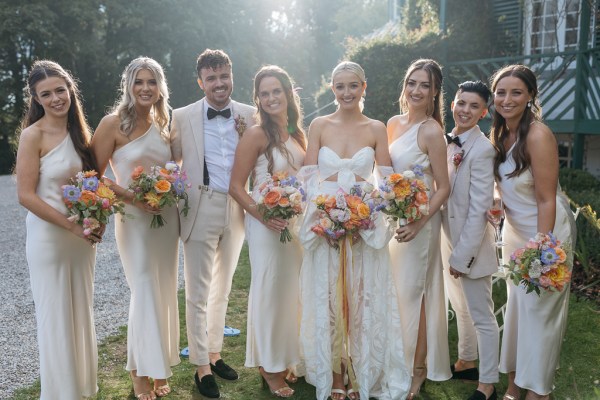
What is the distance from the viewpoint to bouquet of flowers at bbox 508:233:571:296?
12.6 feet

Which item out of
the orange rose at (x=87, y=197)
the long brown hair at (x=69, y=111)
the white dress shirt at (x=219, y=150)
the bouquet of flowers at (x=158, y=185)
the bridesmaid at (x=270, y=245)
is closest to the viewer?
the orange rose at (x=87, y=197)

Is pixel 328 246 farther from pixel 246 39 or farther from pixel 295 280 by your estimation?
pixel 246 39

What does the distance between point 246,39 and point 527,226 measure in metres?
27.1

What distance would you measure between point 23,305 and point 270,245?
435 cm

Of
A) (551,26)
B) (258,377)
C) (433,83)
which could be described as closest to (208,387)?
(258,377)

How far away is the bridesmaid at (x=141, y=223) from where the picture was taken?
177 inches

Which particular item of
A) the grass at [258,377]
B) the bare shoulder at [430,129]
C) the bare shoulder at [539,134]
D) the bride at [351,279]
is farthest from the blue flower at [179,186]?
the bare shoulder at [539,134]

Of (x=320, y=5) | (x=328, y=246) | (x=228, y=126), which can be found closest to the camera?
(x=328, y=246)

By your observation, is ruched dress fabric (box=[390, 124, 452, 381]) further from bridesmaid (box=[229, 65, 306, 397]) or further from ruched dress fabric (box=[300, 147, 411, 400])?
bridesmaid (box=[229, 65, 306, 397])

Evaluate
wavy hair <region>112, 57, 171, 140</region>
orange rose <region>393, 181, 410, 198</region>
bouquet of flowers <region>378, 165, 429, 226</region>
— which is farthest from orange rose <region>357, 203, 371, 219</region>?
wavy hair <region>112, 57, 171, 140</region>

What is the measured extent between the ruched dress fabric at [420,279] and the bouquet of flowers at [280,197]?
87 centimetres

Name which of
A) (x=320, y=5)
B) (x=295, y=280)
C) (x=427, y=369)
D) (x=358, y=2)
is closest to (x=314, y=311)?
(x=295, y=280)

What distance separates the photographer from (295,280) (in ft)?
15.9

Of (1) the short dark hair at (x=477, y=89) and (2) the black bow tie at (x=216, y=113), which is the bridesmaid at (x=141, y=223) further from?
(1) the short dark hair at (x=477, y=89)
